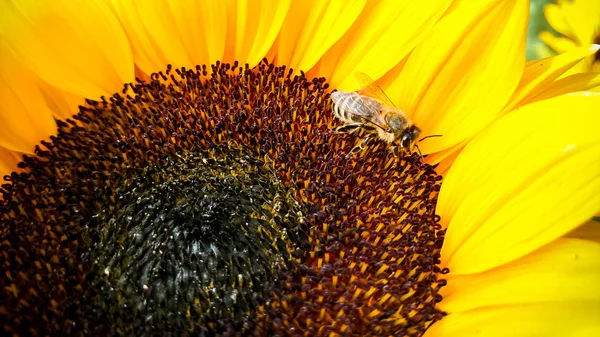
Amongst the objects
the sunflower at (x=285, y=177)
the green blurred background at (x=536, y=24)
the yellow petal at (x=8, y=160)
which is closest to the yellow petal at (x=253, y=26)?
the sunflower at (x=285, y=177)

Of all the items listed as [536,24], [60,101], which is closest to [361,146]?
[60,101]

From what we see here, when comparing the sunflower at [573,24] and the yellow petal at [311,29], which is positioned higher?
the sunflower at [573,24]

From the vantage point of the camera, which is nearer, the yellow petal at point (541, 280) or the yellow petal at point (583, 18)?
the yellow petal at point (541, 280)

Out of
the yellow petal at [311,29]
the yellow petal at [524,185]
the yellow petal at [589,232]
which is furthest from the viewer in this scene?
the yellow petal at [311,29]

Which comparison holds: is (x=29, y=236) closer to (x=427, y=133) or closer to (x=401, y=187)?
(x=401, y=187)

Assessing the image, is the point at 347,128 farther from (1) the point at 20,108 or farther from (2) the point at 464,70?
(1) the point at 20,108

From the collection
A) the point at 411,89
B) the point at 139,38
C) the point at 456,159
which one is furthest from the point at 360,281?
the point at 139,38

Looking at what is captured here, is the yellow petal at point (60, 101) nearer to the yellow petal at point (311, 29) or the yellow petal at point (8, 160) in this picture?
the yellow petal at point (8, 160)
